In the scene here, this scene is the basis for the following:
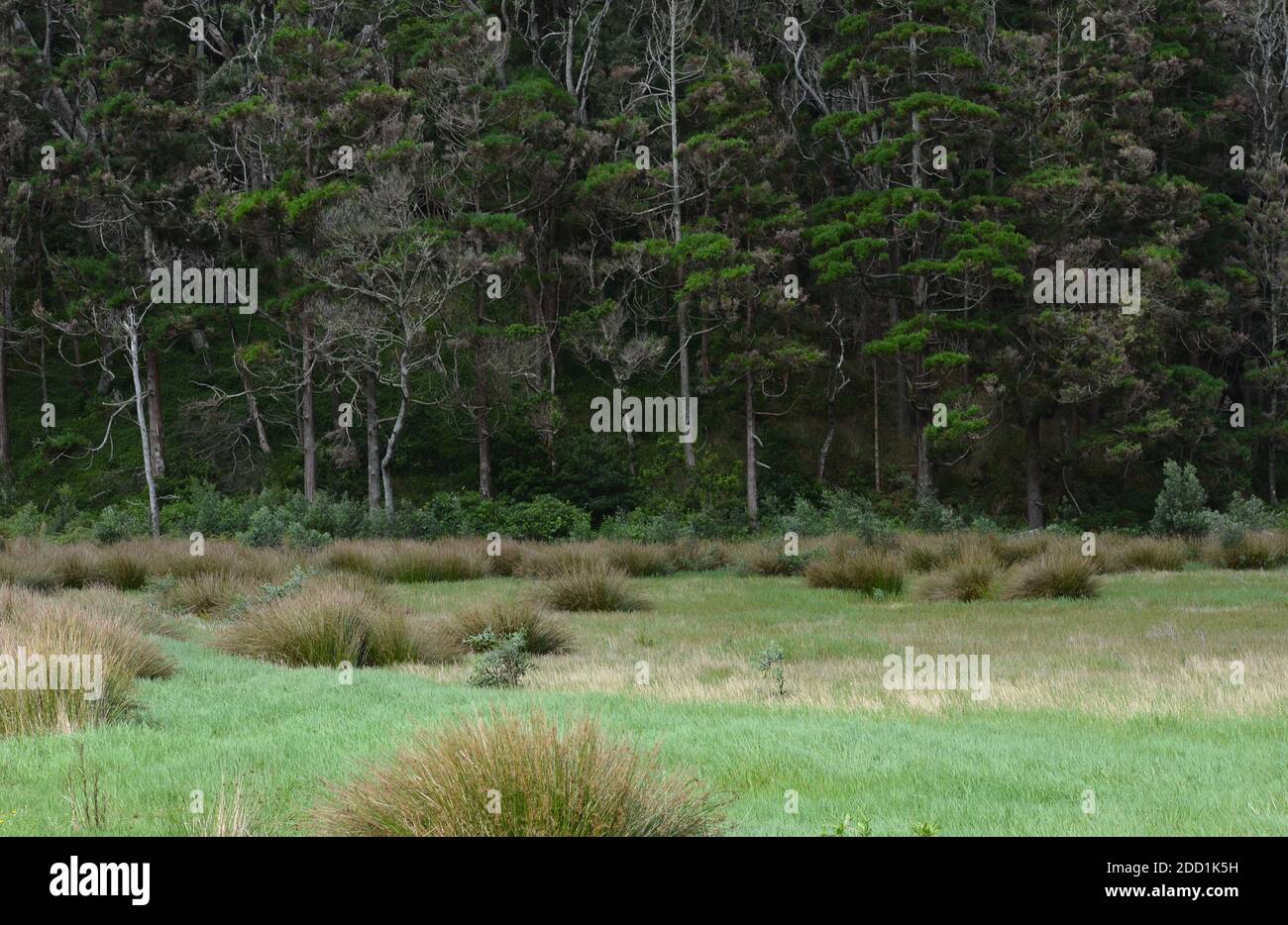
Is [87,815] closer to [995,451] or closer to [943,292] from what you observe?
[943,292]

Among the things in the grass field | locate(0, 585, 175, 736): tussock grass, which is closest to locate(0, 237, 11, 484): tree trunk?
the grass field

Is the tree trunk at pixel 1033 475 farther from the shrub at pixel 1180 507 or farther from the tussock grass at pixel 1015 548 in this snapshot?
the tussock grass at pixel 1015 548

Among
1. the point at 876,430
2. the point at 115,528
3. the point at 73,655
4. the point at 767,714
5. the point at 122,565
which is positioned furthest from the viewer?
the point at 876,430

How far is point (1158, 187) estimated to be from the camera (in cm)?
3200

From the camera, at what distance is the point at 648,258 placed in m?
33.1

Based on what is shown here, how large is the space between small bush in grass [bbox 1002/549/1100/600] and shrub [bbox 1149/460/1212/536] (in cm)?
926

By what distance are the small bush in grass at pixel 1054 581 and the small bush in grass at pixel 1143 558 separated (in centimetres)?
338

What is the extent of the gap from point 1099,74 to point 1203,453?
11041 mm

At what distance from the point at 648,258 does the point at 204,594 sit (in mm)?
19960

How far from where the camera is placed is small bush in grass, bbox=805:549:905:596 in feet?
56.1

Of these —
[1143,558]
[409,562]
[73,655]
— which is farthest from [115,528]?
[1143,558]

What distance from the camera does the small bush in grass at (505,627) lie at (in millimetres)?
11836

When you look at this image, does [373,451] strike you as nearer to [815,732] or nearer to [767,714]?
[767,714]

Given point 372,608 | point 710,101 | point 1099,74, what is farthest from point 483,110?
point 372,608
